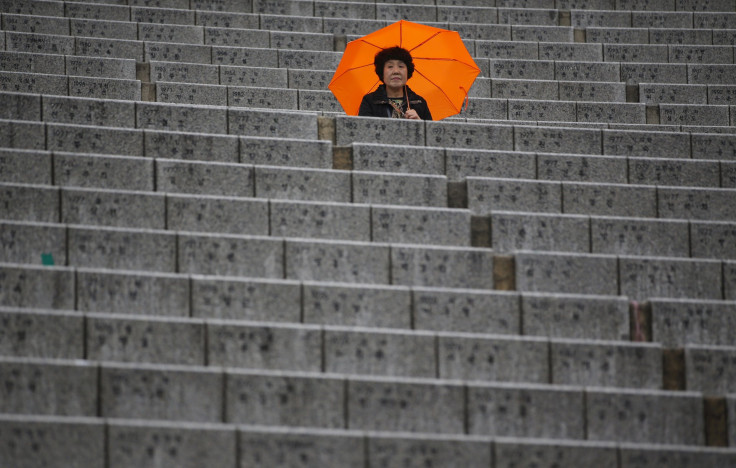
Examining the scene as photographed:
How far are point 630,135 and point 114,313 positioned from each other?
4.88m

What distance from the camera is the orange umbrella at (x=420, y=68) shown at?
10805mm

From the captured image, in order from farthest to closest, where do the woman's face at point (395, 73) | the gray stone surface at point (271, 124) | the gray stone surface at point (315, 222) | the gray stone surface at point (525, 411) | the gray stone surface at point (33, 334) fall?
the woman's face at point (395, 73)
the gray stone surface at point (271, 124)
the gray stone surface at point (315, 222)
the gray stone surface at point (33, 334)
the gray stone surface at point (525, 411)

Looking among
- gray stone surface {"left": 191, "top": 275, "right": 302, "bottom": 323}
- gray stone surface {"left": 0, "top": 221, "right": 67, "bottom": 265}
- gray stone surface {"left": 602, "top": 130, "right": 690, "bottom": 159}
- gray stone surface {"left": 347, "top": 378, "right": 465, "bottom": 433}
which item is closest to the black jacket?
gray stone surface {"left": 602, "top": 130, "right": 690, "bottom": 159}

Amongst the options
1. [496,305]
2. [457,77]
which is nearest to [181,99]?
[457,77]

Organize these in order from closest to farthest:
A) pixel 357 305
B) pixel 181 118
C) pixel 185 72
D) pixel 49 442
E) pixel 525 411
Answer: pixel 49 442 → pixel 525 411 → pixel 357 305 → pixel 181 118 → pixel 185 72

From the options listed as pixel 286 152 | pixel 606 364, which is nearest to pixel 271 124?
pixel 286 152

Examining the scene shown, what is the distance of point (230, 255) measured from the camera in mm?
7836

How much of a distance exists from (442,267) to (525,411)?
1476 millimetres

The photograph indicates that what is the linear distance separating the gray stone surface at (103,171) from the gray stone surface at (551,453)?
352 cm

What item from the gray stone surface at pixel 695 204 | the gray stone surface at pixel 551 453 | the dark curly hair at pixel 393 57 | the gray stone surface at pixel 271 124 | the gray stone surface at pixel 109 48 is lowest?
the gray stone surface at pixel 551 453

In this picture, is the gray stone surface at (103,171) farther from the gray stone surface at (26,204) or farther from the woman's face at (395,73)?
the woman's face at (395,73)

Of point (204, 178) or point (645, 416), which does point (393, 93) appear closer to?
point (204, 178)

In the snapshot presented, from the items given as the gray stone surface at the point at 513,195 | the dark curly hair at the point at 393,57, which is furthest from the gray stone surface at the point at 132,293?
the dark curly hair at the point at 393,57

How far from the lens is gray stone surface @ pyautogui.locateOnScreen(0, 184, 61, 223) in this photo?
8.09 metres
